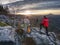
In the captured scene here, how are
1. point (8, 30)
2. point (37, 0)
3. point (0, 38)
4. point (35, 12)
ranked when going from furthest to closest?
point (37, 0) → point (35, 12) → point (8, 30) → point (0, 38)

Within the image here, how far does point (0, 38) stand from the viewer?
42.7 feet

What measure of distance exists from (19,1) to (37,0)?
384cm

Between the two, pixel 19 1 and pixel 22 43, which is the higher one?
pixel 19 1

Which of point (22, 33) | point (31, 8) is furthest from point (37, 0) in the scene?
point (22, 33)

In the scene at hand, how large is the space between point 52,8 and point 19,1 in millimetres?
4419

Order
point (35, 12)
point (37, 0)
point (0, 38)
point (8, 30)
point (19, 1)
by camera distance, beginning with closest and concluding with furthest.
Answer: point (0, 38)
point (8, 30)
point (35, 12)
point (19, 1)
point (37, 0)

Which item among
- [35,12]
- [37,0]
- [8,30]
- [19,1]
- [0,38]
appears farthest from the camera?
[37,0]

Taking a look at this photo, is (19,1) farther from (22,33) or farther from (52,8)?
(22,33)

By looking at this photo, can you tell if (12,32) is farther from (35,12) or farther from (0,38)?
(35,12)

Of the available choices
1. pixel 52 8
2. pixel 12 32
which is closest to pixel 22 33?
pixel 12 32

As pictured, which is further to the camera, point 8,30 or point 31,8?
point 31,8

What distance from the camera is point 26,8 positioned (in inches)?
1230

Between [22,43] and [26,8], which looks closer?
[22,43]

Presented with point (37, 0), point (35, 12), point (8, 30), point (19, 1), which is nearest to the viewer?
point (8, 30)
